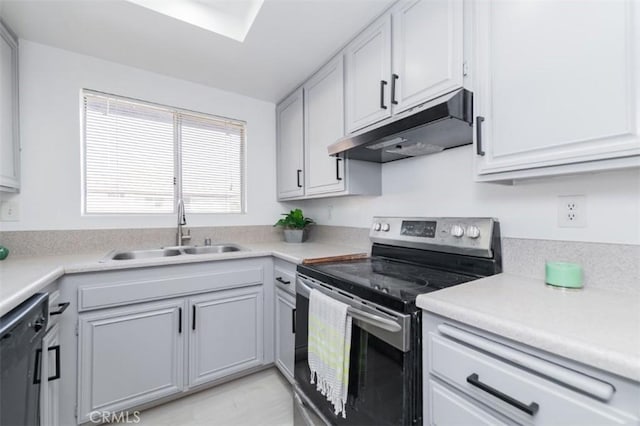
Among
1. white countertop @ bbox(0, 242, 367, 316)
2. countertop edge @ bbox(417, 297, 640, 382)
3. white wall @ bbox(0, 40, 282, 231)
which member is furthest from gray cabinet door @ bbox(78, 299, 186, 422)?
countertop edge @ bbox(417, 297, 640, 382)

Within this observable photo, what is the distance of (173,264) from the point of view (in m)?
1.67

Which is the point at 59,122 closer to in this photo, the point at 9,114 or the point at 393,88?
the point at 9,114

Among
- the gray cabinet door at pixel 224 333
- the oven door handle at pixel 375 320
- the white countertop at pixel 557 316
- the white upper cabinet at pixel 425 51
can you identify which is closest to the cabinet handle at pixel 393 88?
the white upper cabinet at pixel 425 51

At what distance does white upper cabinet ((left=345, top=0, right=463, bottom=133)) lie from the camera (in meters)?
1.20

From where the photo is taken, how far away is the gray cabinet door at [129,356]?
147 centimetres

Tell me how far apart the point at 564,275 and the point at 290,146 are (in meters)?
2.05

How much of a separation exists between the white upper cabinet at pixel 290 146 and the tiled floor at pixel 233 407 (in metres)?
1.43

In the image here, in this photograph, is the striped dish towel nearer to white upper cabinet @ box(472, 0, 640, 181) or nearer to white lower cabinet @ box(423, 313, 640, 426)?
white lower cabinet @ box(423, 313, 640, 426)

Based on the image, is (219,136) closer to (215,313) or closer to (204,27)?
(204,27)

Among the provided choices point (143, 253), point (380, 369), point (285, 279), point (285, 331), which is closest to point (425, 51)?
point (380, 369)

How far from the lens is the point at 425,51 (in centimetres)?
130

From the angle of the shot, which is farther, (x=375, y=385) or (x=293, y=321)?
(x=293, y=321)

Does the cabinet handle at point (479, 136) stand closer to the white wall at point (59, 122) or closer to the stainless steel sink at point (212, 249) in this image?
the stainless steel sink at point (212, 249)

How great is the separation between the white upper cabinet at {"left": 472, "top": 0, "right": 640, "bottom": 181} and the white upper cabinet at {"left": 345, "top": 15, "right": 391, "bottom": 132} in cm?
47
